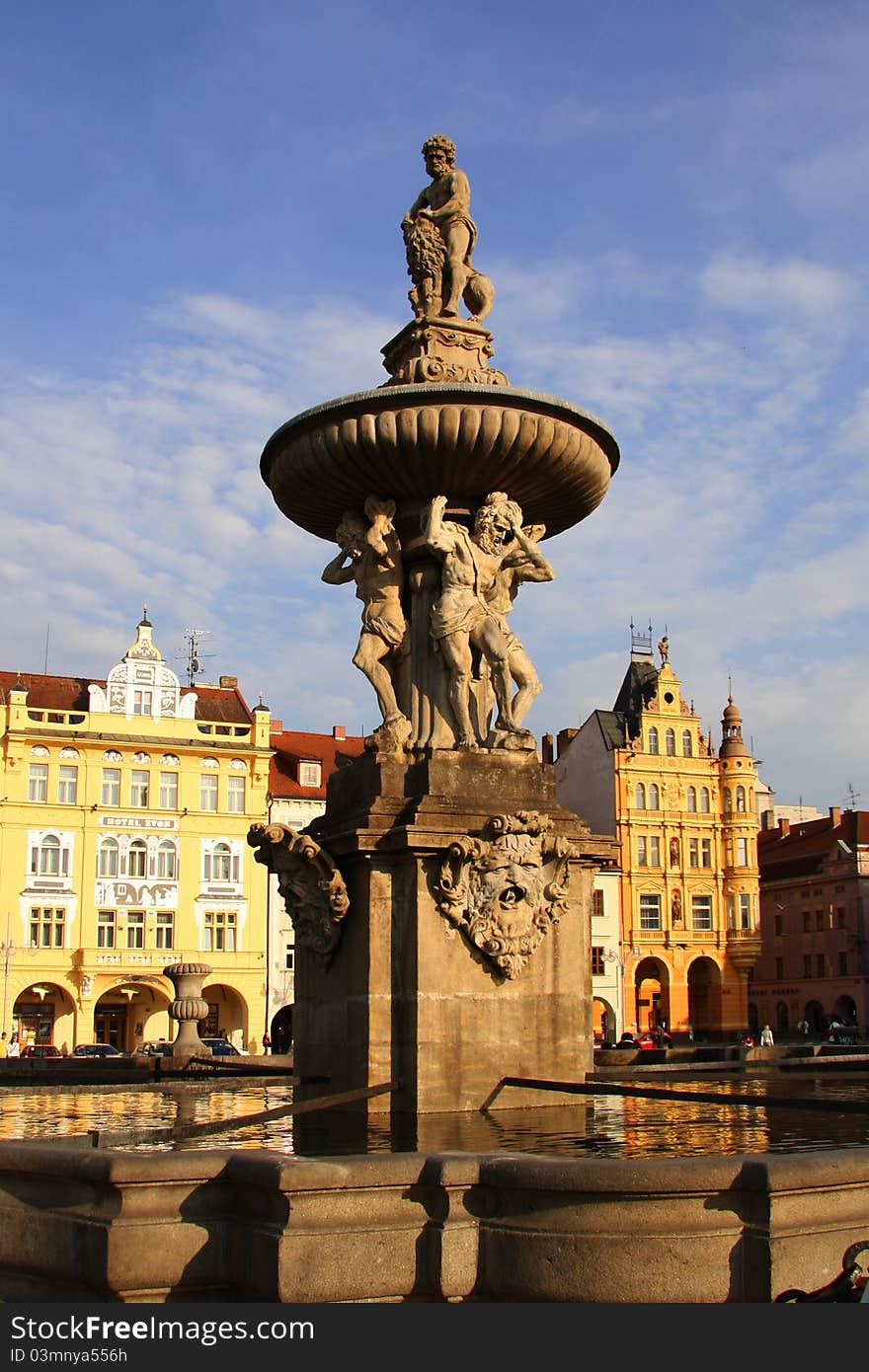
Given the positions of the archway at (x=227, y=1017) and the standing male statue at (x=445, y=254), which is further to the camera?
the archway at (x=227, y=1017)

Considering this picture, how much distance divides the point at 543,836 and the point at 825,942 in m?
58.3

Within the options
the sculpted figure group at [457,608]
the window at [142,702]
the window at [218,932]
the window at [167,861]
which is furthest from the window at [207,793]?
the sculpted figure group at [457,608]

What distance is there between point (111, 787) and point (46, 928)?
5285mm

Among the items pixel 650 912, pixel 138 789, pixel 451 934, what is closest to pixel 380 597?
pixel 451 934

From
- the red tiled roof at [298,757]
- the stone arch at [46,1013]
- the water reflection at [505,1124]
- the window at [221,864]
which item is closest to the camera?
the water reflection at [505,1124]

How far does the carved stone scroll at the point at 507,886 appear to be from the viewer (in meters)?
8.35

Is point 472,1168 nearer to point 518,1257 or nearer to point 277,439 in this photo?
point 518,1257

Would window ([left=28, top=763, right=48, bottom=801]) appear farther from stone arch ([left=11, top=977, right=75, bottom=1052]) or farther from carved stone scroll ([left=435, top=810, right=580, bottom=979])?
carved stone scroll ([left=435, top=810, right=580, bottom=979])

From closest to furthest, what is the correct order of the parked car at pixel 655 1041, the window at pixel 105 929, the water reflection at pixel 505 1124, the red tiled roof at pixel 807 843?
1. the water reflection at pixel 505 1124
2. the parked car at pixel 655 1041
3. the window at pixel 105 929
4. the red tiled roof at pixel 807 843

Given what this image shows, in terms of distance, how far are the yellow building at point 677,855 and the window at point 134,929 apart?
1875 centimetres

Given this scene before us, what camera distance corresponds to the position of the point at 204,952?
162 feet

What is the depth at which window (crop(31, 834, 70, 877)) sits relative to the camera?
48062 millimetres

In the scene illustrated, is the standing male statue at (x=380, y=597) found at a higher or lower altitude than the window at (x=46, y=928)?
higher

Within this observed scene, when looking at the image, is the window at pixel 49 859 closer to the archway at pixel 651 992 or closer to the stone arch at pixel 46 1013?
the stone arch at pixel 46 1013
